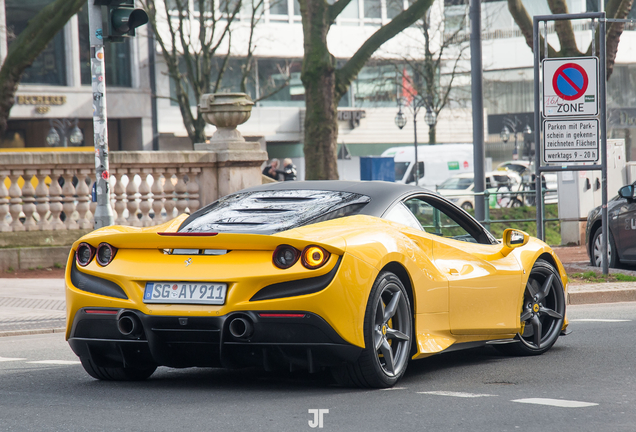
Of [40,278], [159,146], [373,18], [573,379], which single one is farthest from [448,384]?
[373,18]

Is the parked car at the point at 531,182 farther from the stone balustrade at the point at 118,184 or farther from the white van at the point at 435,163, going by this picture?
the stone balustrade at the point at 118,184

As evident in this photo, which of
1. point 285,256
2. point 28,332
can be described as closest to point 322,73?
point 28,332

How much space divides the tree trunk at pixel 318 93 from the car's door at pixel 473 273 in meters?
12.8

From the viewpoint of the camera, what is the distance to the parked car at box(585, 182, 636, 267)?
13570 mm

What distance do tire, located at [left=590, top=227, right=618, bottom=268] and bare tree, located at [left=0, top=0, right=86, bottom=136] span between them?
9.75m

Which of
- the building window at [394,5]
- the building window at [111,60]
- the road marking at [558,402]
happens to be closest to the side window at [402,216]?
the road marking at [558,402]

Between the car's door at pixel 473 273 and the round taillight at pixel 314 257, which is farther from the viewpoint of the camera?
the car's door at pixel 473 273

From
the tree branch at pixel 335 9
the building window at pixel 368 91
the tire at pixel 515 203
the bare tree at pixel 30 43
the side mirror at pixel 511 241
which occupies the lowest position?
the tire at pixel 515 203

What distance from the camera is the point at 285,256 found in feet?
18.1

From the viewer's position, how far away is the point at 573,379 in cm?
629

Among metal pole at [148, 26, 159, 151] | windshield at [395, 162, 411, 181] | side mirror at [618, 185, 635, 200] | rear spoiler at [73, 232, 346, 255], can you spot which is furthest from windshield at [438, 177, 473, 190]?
rear spoiler at [73, 232, 346, 255]

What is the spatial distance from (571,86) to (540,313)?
623 cm

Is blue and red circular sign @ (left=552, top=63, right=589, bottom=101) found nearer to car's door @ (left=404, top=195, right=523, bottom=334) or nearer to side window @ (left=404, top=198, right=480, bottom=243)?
side window @ (left=404, top=198, right=480, bottom=243)

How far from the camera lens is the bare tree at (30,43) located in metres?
17.9
